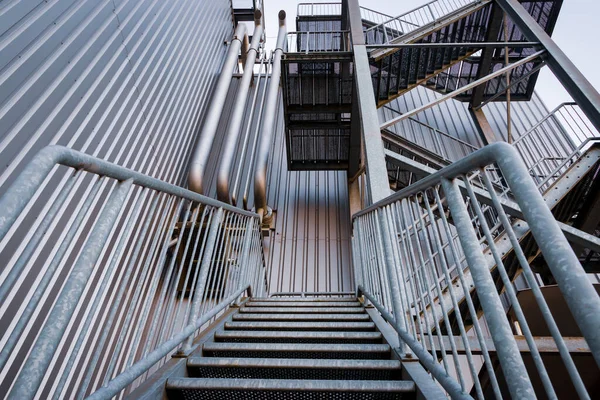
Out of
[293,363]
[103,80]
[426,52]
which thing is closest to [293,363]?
[293,363]

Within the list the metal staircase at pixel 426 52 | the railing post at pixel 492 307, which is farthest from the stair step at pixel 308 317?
the metal staircase at pixel 426 52

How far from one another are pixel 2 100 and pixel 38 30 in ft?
2.29

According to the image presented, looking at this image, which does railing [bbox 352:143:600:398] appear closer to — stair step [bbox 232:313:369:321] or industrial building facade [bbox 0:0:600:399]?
industrial building facade [bbox 0:0:600:399]

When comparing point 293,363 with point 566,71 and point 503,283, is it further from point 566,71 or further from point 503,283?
point 566,71

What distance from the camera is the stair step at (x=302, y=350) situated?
1.66 m

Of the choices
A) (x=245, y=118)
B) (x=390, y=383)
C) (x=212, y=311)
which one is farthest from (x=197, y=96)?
(x=390, y=383)

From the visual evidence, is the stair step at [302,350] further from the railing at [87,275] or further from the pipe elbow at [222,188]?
the pipe elbow at [222,188]

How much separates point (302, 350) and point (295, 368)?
22 centimetres

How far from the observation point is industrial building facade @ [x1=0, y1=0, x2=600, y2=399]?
868mm

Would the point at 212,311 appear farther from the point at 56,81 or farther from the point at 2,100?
the point at 56,81

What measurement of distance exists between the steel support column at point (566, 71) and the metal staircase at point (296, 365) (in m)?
3.67

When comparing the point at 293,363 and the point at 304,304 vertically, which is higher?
the point at 304,304

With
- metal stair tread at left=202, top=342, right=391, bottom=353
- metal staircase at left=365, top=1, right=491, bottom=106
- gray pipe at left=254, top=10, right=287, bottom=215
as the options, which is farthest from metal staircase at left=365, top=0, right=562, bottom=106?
metal stair tread at left=202, top=342, right=391, bottom=353

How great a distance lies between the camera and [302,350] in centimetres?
169
